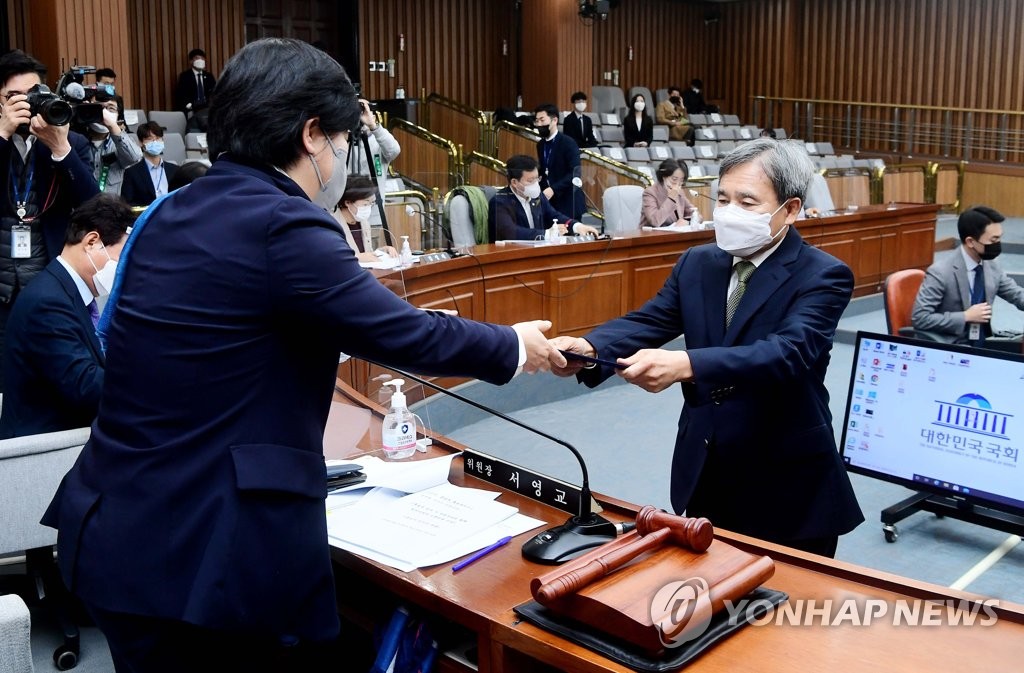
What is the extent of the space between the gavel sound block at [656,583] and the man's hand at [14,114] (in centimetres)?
288

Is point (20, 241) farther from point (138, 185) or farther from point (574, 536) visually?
point (138, 185)

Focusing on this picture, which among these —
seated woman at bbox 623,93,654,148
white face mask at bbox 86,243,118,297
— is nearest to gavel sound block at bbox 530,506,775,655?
white face mask at bbox 86,243,118,297

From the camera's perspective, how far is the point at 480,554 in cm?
168

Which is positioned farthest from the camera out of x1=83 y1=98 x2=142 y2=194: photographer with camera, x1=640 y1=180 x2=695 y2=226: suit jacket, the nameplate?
x1=640 y1=180 x2=695 y2=226: suit jacket

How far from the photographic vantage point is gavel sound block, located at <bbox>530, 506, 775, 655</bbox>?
4.32 feet

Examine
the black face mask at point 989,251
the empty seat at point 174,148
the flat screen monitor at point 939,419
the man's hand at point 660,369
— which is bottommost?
the flat screen monitor at point 939,419

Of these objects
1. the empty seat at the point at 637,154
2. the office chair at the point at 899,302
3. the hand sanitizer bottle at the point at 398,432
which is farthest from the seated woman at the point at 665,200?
the hand sanitizer bottle at the point at 398,432

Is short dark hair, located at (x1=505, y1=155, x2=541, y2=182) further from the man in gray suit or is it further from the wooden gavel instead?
the wooden gavel

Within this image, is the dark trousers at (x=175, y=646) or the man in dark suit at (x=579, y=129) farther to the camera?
the man in dark suit at (x=579, y=129)

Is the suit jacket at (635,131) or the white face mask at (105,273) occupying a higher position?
the suit jacket at (635,131)

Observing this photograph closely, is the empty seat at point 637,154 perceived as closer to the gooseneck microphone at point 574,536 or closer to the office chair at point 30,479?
the office chair at point 30,479

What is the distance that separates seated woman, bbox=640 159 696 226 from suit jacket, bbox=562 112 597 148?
11.8 ft

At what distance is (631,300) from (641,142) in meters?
6.91

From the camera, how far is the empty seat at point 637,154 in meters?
12.4
